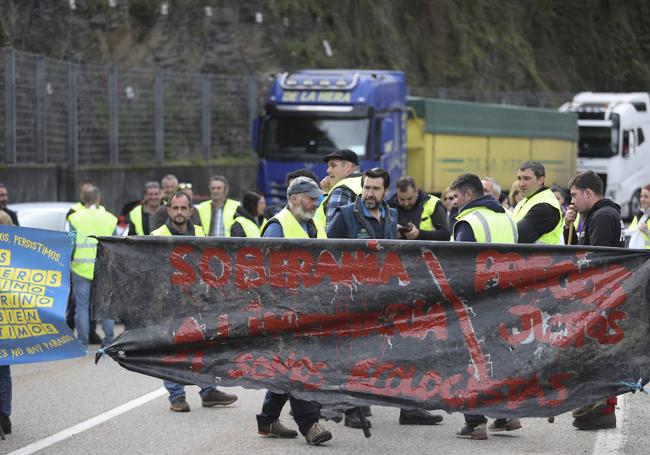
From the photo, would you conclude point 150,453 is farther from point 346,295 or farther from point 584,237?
point 584,237

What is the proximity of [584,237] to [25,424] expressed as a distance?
4.49 meters

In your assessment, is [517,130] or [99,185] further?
[517,130]

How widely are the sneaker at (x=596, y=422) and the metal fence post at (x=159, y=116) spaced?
20.4 m

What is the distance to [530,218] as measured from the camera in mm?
11234

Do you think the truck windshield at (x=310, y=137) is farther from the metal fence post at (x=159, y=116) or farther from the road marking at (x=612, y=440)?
the road marking at (x=612, y=440)

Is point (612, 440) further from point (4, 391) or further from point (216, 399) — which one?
point (4, 391)

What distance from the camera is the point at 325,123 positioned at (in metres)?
25.7

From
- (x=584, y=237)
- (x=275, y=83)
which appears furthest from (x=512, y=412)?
(x=275, y=83)

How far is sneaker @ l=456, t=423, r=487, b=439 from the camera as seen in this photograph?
9758mm

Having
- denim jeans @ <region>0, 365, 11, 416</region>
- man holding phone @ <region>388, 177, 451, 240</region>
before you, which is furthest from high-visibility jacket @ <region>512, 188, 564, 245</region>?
denim jeans @ <region>0, 365, 11, 416</region>

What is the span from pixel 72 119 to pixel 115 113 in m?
1.65

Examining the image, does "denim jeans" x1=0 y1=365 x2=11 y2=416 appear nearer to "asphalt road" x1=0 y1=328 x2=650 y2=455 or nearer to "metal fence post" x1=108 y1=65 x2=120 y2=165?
"asphalt road" x1=0 y1=328 x2=650 y2=455

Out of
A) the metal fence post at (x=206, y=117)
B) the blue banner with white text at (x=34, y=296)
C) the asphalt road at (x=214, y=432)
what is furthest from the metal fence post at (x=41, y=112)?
the blue banner with white text at (x=34, y=296)

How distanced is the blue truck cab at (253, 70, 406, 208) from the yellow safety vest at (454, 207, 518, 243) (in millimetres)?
15228
